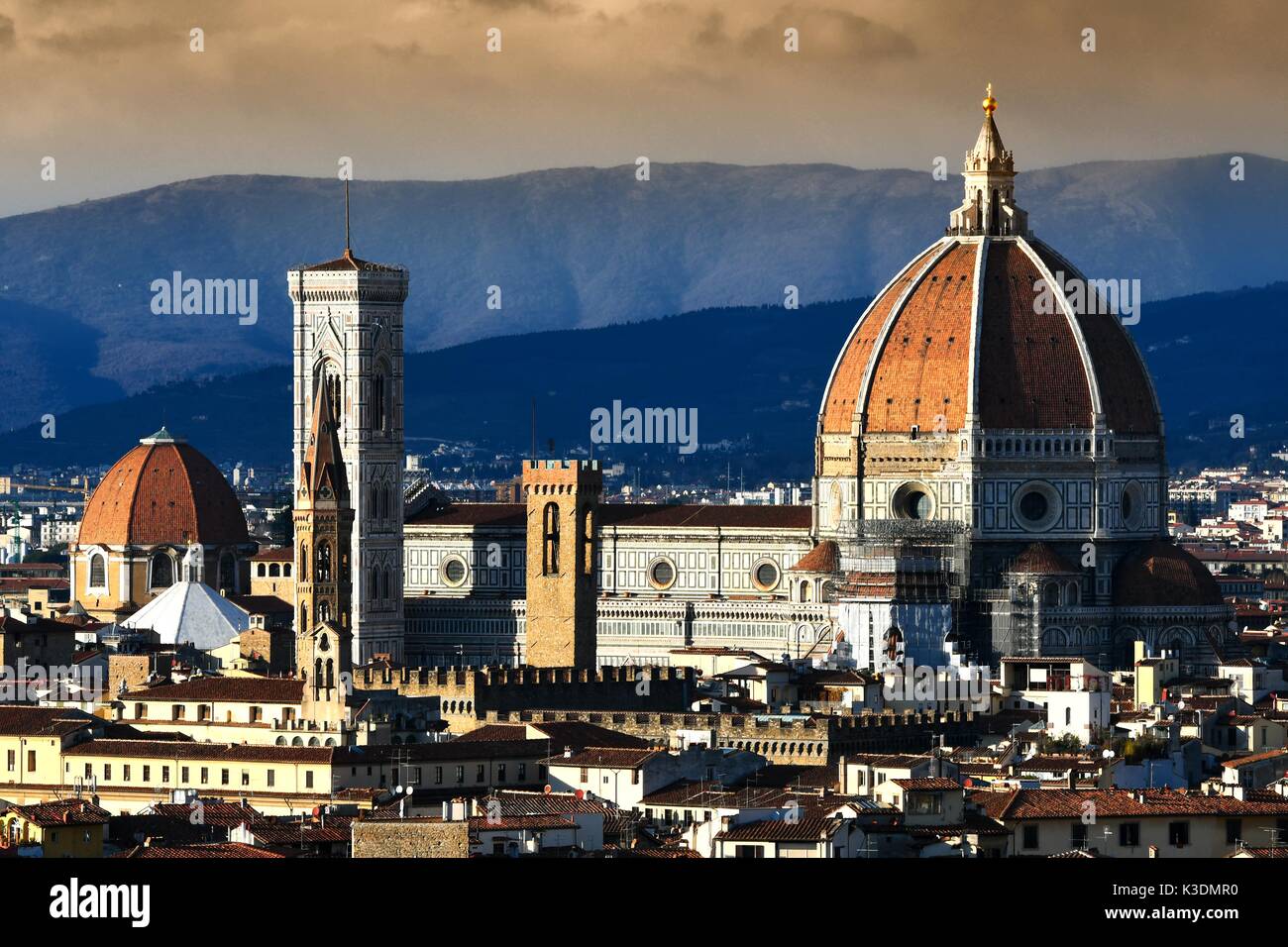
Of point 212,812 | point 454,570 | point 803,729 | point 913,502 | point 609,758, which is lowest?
point 212,812

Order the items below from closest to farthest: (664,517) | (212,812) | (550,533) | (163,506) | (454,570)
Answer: (212,812)
(550,533)
(664,517)
(454,570)
(163,506)

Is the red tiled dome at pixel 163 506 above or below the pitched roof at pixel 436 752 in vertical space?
above

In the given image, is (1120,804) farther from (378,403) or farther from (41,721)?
(378,403)

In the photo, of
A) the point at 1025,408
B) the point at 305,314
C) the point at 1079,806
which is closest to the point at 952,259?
the point at 1025,408

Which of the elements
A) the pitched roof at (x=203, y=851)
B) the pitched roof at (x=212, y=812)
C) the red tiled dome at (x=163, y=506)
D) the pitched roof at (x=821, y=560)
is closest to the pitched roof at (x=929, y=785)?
the pitched roof at (x=212, y=812)

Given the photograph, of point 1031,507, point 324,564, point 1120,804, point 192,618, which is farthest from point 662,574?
point 1120,804

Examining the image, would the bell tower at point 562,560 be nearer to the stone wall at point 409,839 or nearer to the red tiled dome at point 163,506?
the red tiled dome at point 163,506
